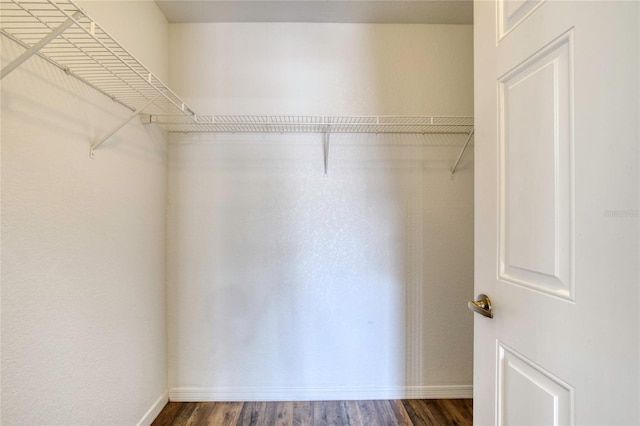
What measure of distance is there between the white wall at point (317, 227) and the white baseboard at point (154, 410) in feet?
0.19

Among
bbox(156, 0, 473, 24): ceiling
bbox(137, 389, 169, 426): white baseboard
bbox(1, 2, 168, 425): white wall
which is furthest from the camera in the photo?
bbox(156, 0, 473, 24): ceiling

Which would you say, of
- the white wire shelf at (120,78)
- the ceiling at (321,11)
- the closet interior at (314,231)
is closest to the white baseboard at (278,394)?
the closet interior at (314,231)

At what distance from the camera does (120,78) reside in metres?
1.03

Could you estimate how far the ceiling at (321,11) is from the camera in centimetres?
158

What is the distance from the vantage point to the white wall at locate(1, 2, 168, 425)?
84 cm

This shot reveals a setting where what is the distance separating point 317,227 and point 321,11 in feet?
4.38
